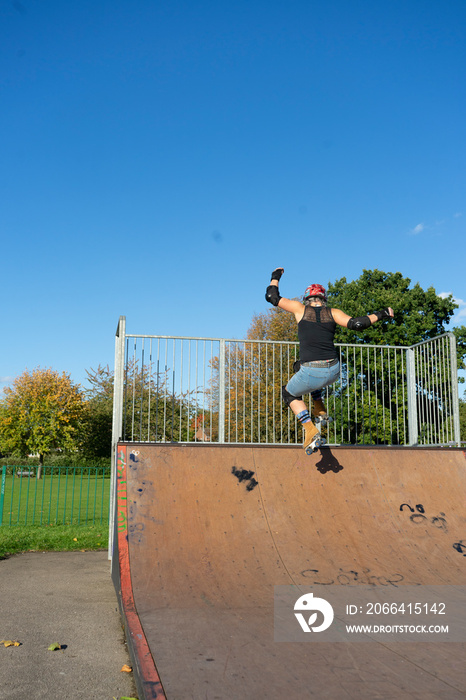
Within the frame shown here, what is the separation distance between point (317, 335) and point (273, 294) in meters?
0.71

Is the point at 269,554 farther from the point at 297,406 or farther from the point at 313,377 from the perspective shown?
the point at 313,377

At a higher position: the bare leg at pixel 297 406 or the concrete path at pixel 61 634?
the bare leg at pixel 297 406

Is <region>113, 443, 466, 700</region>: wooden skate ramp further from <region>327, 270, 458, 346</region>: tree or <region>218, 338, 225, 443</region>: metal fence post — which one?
<region>327, 270, 458, 346</region>: tree

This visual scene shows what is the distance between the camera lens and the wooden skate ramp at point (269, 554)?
2.96 m

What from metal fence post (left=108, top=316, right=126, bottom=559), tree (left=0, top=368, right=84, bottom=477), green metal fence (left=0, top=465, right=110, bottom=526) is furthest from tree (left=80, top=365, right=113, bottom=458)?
metal fence post (left=108, top=316, right=126, bottom=559)

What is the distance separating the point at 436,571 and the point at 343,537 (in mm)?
921

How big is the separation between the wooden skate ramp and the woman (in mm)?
928

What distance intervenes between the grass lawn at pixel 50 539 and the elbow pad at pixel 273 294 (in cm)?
633

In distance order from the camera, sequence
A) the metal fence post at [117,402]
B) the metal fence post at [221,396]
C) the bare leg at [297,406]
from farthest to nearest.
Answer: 1. the metal fence post at [221,396]
2. the metal fence post at [117,402]
3. the bare leg at [297,406]

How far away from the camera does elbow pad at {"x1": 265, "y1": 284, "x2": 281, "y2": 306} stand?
5.91 meters

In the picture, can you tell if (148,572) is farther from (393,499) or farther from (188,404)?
(188,404)

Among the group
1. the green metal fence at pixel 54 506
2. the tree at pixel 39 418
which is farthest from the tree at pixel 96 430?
the green metal fence at pixel 54 506

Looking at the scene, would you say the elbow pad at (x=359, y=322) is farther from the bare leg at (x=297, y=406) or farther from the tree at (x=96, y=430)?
the tree at (x=96, y=430)

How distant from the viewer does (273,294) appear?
5.91 m
